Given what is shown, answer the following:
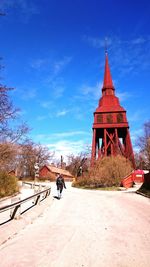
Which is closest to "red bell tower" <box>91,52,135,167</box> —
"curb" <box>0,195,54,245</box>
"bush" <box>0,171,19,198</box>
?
"bush" <box>0,171,19,198</box>

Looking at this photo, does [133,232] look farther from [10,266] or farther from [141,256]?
[10,266]

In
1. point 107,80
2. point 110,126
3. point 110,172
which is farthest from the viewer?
point 107,80

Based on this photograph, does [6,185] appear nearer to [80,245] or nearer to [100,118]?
[80,245]

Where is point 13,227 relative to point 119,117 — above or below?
below

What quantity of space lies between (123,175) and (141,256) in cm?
2913

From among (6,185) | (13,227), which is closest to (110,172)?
(6,185)

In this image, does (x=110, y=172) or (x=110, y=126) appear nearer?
(x=110, y=172)

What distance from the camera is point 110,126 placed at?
5319 cm

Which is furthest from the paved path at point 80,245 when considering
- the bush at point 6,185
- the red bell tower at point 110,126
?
the red bell tower at point 110,126

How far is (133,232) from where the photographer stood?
7.35 meters

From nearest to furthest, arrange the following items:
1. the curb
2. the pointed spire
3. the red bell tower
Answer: the curb → the red bell tower → the pointed spire

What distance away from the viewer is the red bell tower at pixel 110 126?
51.6 metres

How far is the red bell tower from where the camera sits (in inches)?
2033

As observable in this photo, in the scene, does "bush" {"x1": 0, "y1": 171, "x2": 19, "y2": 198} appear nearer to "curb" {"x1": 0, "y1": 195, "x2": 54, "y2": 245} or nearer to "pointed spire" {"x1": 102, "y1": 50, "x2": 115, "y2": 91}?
"curb" {"x1": 0, "y1": 195, "x2": 54, "y2": 245}
